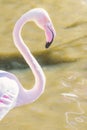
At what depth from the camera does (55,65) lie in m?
1.69

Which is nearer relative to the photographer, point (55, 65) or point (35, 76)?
point (35, 76)

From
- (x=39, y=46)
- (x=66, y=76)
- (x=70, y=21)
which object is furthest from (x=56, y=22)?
(x=66, y=76)

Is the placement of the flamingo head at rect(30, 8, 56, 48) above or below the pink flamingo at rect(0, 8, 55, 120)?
above

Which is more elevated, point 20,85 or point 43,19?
point 43,19

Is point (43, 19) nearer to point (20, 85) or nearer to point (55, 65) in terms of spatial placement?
point (20, 85)

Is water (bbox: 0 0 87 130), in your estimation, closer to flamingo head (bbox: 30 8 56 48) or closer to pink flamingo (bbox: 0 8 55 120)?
pink flamingo (bbox: 0 8 55 120)

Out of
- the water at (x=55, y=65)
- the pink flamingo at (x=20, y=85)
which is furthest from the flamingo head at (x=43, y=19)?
the water at (x=55, y=65)

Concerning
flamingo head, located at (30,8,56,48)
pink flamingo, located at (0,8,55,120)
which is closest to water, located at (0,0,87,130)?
pink flamingo, located at (0,8,55,120)

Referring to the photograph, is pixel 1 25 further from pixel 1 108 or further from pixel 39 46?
pixel 1 108

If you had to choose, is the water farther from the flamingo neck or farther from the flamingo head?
the flamingo head

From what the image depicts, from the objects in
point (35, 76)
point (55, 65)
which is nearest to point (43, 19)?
point (35, 76)

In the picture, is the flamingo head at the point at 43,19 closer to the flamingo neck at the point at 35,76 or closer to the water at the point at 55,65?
the flamingo neck at the point at 35,76

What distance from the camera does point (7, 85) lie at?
1331 millimetres

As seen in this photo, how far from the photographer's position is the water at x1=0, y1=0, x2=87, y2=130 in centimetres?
136
